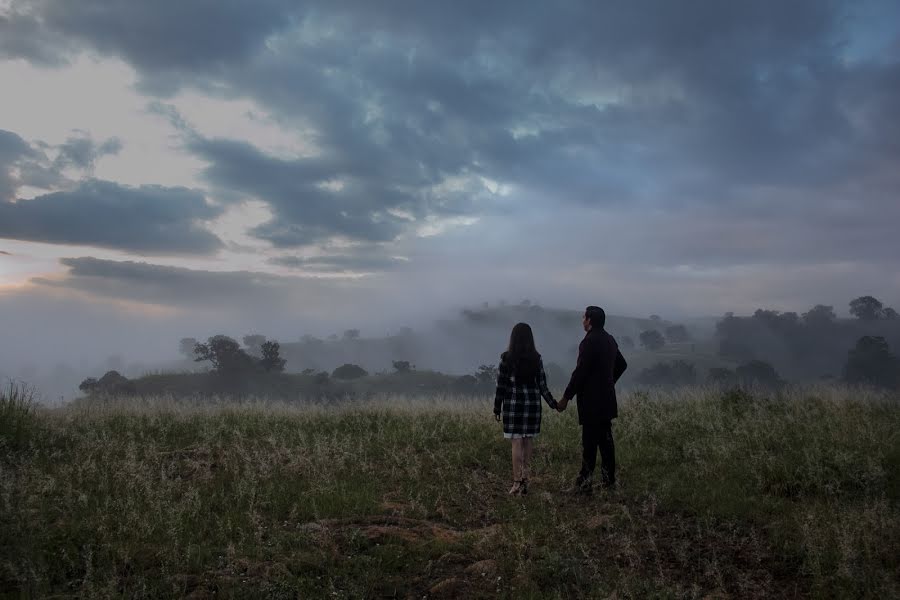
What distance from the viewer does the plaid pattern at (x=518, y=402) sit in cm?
796

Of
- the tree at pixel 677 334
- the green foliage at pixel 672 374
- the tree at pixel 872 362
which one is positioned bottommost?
the green foliage at pixel 672 374

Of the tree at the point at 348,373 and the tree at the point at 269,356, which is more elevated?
the tree at the point at 269,356

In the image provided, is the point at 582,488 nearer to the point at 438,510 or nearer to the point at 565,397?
the point at 565,397

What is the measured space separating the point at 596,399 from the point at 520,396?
45.0 inches

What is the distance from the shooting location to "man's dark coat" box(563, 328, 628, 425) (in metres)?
8.05

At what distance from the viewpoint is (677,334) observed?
18588cm

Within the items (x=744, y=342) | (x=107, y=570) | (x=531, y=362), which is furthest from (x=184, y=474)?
(x=744, y=342)

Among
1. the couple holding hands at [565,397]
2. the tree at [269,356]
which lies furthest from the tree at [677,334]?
the couple holding hands at [565,397]

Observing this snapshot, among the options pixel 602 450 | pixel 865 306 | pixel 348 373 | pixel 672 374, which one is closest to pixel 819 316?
pixel 865 306

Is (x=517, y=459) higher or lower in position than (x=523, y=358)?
lower

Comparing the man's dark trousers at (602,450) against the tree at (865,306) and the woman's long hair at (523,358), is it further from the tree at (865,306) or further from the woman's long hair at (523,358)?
the tree at (865,306)

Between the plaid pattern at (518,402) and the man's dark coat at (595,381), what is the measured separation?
1.44 feet

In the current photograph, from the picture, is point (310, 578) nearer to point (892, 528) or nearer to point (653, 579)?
point (653, 579)

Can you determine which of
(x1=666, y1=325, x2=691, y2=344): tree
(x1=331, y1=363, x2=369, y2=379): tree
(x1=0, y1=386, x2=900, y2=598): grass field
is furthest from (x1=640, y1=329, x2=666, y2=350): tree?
(x1=0, y1=386, x2=900, y2=598): grass field
